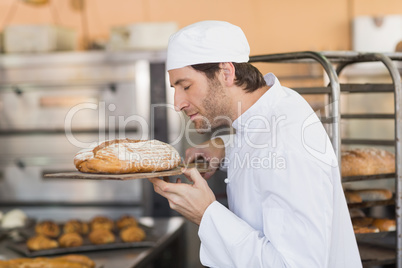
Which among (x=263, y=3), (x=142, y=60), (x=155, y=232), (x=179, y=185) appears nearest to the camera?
(x=179, y=185)

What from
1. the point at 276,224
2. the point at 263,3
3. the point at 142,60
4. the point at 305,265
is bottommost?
the point at 305,265

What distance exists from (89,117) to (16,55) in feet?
2.71

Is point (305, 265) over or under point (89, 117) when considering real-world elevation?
under

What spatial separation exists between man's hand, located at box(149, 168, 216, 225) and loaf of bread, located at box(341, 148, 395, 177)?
67 cm

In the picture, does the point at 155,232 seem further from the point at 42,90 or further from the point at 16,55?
the point at 16,55

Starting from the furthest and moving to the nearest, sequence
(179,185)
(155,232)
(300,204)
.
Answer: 1. (155,232)
2. (179,185)
3. (300,204)

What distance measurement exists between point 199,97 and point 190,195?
11.5 inches

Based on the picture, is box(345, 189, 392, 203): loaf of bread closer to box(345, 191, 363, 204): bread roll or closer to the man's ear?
box(345, 191, 363, 204): bread roll

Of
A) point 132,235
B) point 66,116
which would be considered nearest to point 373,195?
point 132,235

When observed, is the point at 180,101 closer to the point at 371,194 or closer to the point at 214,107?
the point at 214,107

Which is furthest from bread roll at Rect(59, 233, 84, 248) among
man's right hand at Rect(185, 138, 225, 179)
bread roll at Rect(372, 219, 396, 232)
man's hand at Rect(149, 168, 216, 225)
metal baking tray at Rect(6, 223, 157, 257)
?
bread roll at Rect(372, 219, 396, 232)

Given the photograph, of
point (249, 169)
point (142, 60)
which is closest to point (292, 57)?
point (249, 169)

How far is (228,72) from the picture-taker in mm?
1438

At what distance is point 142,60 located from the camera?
3.92 meters
